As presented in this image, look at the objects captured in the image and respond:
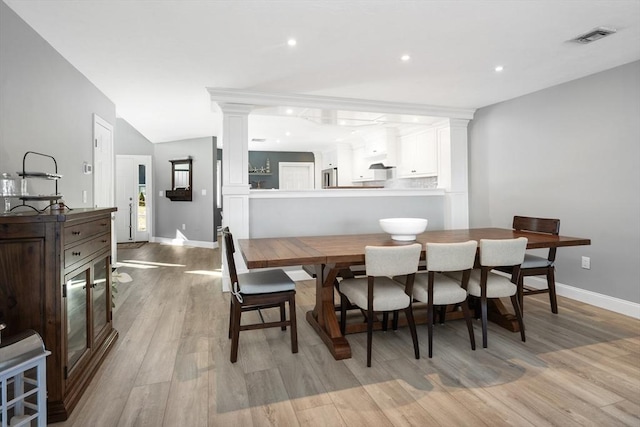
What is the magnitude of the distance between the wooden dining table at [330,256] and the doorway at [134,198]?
5.74 meters

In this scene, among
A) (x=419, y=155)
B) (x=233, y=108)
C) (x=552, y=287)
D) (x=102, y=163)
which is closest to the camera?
(x=552, y=287)

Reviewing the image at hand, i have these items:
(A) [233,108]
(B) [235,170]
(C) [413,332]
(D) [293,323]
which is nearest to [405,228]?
(C) [413,332]

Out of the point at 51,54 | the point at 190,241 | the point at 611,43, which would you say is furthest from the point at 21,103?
the point at 190,241

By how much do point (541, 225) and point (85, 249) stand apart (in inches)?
149

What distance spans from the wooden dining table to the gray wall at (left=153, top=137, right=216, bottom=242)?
15.2 ft

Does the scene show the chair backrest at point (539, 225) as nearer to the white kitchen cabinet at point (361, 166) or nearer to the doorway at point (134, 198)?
the white kitchen cabinet at point (361, 166)

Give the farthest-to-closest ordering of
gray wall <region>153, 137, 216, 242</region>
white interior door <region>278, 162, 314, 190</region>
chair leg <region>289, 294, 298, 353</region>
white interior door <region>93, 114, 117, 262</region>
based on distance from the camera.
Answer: white interior door <region>278, 162, 314, 190</region>
gray wall <region>153, 137, 216, 242</region>
white interior door <region>93, 114, 117, 262</region>
chair leg <region>289, 294, 298, 353</region>

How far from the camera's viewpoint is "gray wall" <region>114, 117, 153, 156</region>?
7465 mm

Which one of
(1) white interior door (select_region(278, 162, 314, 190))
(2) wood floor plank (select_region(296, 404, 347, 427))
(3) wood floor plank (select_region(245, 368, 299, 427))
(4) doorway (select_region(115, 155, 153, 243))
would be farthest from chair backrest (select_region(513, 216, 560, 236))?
(4) doorway (select_region(115, 155, 153, 243))

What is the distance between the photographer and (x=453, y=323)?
10.2 feet

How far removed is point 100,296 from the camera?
246 centimetres

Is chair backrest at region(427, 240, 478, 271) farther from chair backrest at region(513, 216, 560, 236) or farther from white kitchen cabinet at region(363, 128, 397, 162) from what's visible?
white kitchen cabinet at region(363, 128, 397, 162)

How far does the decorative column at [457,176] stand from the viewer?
4.97 meters

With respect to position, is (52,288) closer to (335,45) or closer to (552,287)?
Result: (335,45)
